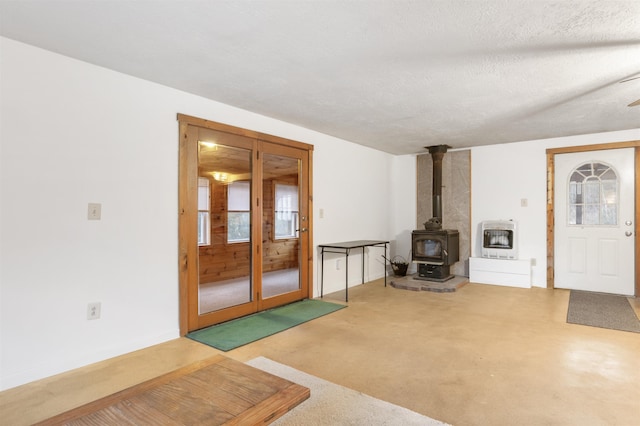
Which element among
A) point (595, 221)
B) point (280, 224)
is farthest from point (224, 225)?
point (595, 221)

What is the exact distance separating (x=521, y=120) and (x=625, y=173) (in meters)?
1.96

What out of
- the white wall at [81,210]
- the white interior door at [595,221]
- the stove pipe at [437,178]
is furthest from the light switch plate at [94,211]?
the white interior door at [595,221]

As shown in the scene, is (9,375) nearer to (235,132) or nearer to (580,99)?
(235,132)

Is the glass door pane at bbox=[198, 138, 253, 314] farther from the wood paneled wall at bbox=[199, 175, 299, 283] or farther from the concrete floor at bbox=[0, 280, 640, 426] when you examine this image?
the concrete floor at bbox=[0, 280, 640, 426]

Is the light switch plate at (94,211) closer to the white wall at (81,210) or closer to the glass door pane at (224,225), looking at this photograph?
the white wall at (81,210)

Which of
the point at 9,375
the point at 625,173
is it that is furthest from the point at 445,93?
the point at 9,375

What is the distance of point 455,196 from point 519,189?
99cm

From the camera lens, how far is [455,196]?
6.22m

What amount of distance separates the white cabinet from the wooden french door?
9.38ft

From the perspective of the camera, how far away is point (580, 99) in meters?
3.51

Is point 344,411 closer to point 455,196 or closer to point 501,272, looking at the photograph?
point 501,272

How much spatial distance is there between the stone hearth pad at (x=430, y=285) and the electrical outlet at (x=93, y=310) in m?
3.97

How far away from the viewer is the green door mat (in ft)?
10.4

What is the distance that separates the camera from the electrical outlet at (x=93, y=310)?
2.71 meters
